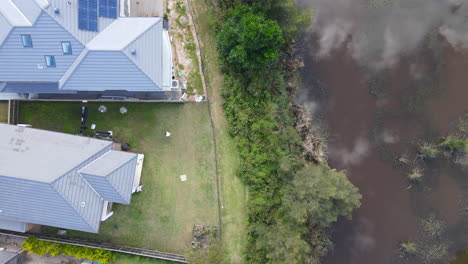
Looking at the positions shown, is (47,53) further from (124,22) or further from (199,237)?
(199,237)

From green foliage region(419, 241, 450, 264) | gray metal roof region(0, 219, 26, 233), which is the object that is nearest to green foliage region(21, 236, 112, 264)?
gray metal roof region(0, 219, 26, 233)

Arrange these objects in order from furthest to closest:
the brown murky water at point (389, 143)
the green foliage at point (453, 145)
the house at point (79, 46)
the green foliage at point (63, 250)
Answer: the brown murky water at point (389, 143), the green foliage at point (453, 145), the green foliage at point (63, 250), the house at point (79, 46)

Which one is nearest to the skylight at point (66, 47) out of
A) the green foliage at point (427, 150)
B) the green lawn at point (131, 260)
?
the green lawn at point (131, 260)

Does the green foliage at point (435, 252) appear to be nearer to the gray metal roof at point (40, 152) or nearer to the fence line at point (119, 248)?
the fence line at point (119, 248)

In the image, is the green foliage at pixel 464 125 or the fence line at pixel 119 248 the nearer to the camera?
the fence line at pixel 119 248

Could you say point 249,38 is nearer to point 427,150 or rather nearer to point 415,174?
point 427,150

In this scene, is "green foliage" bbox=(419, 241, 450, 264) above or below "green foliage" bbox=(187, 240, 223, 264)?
below

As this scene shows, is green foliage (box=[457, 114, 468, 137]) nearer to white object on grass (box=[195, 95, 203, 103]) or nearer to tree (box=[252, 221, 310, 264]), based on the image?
tree (box=[252, 221, 310, 264])
